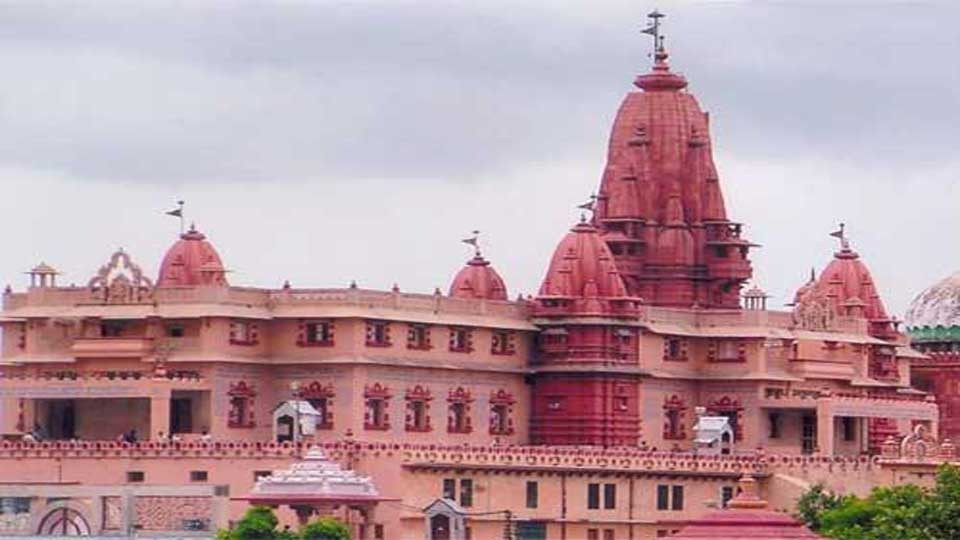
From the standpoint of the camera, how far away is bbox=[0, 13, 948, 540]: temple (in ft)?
430

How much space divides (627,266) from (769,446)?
7296 mm

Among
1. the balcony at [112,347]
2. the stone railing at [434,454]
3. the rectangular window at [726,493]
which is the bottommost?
the rectangular window at [726,493]

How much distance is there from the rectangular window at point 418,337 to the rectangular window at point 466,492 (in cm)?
516

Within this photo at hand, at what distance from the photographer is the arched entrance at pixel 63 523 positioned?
425 feet

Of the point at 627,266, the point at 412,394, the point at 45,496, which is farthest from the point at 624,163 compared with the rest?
the point at 45,496

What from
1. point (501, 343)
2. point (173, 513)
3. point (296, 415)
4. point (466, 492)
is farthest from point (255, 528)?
point (501, 343)

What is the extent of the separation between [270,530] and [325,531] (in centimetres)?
145

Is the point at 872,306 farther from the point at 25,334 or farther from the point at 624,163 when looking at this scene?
the point at 25,334

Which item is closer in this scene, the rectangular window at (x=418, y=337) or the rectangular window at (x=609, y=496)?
the rectangular window at (x=418, y=337)

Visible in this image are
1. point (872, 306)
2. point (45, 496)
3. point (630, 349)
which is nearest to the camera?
point (45, 496)

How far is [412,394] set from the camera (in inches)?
5369

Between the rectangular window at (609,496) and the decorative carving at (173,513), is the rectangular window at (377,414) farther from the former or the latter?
the decorative carving at (173,513)

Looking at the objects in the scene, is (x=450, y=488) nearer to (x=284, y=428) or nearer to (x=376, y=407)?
(x=376, y=407)

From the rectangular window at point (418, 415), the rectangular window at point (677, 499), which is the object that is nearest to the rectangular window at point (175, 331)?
the rectangular window at point (418, 415)
